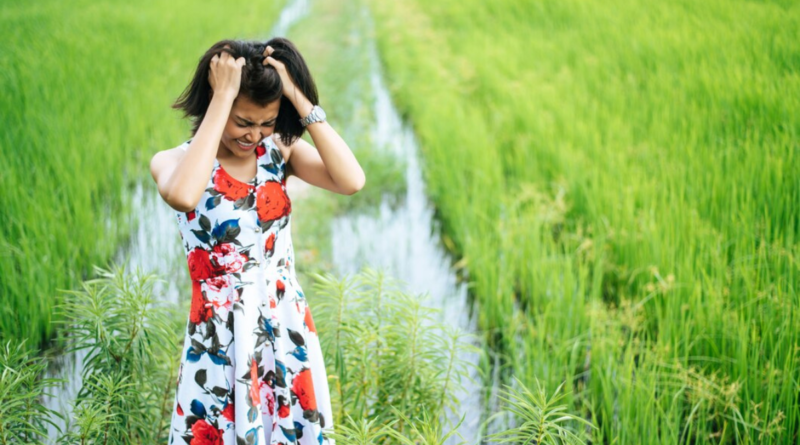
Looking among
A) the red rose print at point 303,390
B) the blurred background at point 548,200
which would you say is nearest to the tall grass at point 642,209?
the blurred background at point 548,200

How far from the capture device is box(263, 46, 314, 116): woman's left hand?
4.24ft

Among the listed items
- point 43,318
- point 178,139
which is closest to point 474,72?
point 178,139

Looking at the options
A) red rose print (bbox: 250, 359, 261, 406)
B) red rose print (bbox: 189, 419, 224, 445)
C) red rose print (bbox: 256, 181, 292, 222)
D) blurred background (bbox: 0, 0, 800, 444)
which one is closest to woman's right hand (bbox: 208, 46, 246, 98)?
red rose print (bbox: 256, 181, 292, 222)

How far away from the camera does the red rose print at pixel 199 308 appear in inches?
51.4

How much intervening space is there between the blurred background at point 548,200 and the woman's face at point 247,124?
34.3 inches

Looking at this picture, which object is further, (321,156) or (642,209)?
(642,209)

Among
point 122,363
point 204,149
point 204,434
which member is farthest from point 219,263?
point 122,363

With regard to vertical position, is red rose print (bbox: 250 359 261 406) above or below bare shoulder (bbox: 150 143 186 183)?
below

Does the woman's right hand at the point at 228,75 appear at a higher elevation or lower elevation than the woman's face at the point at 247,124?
higher

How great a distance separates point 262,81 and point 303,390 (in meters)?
0.65

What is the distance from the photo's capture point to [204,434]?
1.32m

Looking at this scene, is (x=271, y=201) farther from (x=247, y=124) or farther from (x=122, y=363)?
(x=122, y=363)

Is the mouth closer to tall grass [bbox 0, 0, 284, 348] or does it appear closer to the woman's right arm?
the woman's right arm

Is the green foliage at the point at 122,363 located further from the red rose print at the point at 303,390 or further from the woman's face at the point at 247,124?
the woman's face at the point at 247,124
